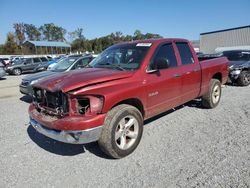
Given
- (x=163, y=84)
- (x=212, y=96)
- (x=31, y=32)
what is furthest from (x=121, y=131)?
(x=31, y=32)

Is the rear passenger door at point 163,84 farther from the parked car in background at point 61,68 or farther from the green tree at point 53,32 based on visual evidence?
the green tree at point 53,32

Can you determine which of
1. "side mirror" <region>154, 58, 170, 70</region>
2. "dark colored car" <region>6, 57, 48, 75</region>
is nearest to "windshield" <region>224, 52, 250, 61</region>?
"side mirror" <region>154, 58, 170, 70</region>

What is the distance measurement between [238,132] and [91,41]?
237 feet

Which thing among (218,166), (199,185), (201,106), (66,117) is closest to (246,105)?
(201,106)

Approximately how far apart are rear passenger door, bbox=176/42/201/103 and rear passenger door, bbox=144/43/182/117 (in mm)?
232

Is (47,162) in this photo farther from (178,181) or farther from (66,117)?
(178,181)

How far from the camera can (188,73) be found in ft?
17.7

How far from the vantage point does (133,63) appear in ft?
14.8

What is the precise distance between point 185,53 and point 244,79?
20.2ft

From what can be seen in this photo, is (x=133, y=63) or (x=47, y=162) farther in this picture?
(x=133, y=63)

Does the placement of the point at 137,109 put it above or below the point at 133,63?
below

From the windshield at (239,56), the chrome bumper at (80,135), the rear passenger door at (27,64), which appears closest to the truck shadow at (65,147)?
the chrome bumper at (80,135)

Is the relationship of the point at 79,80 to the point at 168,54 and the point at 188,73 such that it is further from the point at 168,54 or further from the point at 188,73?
the point at 188,73

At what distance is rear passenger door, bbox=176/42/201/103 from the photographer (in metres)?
5.35
